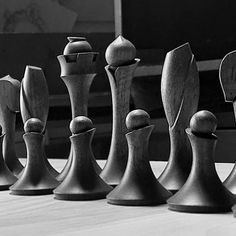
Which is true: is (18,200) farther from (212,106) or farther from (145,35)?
(145,35)

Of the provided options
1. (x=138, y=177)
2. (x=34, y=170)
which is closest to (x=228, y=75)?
(x=138, y=177)

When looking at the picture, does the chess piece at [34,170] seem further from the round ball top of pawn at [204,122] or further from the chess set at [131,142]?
the round ball top of pawn at [204,122]

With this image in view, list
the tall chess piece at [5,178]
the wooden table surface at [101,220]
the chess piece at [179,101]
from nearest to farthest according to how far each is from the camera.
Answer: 1. the wooden table surface at [101,220]
2. the chess piece at [179,101]
3. the tall chess piece at [5,178]

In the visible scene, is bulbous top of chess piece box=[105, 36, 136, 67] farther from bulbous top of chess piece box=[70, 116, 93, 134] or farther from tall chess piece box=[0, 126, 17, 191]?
tall chess piece box=[0, 126, 17, 191]

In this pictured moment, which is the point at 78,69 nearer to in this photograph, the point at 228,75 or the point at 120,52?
the point at 120,52

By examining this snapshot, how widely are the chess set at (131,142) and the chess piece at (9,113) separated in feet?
0.15

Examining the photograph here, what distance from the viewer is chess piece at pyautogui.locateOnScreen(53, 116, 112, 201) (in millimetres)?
534

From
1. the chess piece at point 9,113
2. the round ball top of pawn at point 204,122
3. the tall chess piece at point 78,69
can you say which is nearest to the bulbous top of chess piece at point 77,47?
the tall chess piece at point 78,69

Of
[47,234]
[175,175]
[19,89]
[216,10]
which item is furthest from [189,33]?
[47,234]

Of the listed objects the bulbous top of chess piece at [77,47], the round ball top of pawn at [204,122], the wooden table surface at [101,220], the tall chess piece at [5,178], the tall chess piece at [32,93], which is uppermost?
the bulbous top of chess piece at [77,47]

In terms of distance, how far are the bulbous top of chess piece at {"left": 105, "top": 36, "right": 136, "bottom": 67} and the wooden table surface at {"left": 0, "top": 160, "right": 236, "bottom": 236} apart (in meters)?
0.13

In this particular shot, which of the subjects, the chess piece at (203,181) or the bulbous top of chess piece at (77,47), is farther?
the bulbous top of chess piece at (77,47)

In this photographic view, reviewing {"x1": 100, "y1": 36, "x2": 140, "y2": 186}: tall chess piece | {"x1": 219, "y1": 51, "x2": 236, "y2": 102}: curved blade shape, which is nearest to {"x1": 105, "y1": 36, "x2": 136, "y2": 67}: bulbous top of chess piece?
{"x1": 100, "y1": 36, "x2": 140, "y2": 186}: tall chess piece

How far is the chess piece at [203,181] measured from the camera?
1.47 feet
